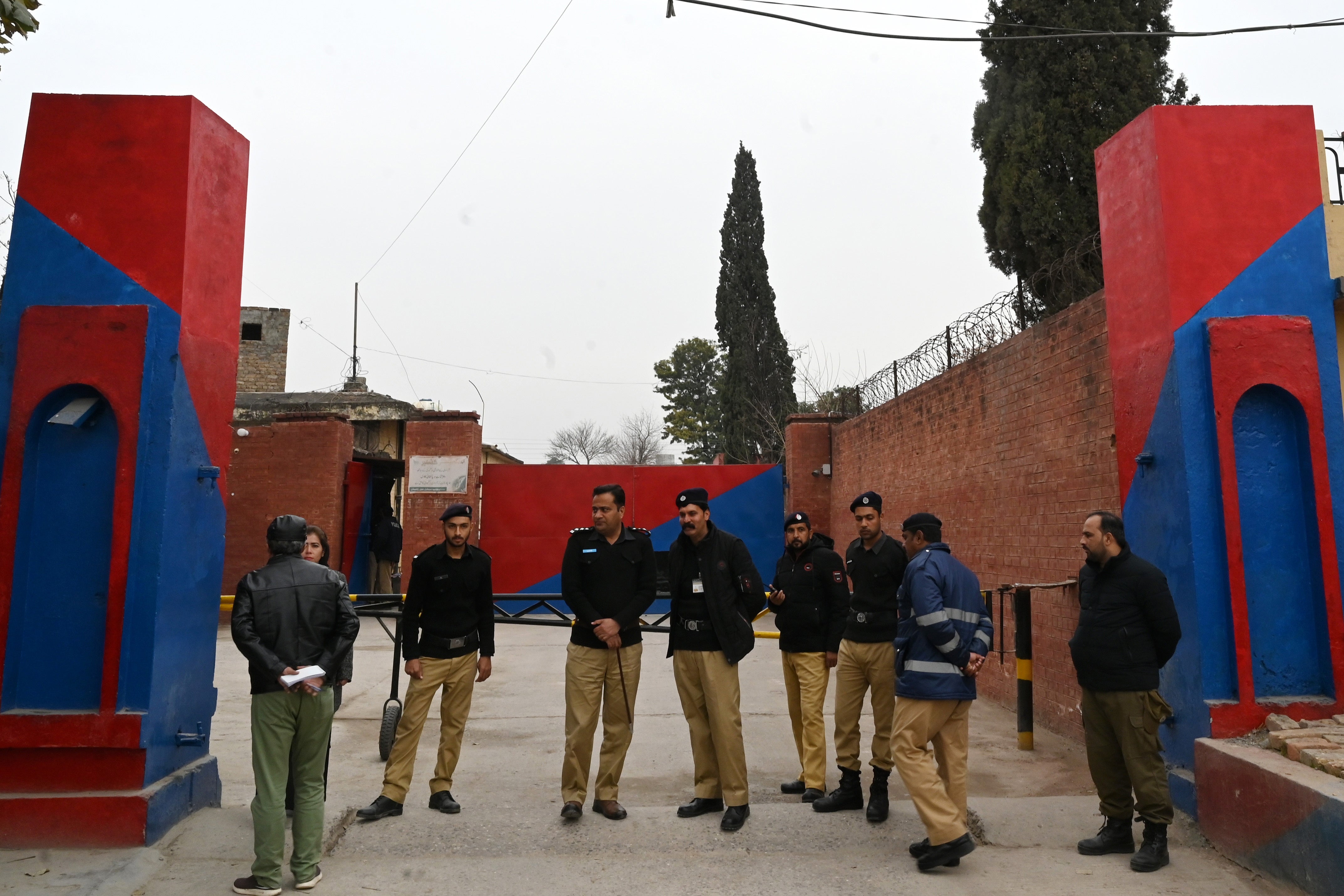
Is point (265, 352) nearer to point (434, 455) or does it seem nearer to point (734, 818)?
point (434, 455)

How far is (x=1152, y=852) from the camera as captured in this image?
4.21 meters

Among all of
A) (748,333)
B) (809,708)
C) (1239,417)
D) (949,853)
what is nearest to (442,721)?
(809,708)

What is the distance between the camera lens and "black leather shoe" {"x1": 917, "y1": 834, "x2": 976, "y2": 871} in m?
4.20

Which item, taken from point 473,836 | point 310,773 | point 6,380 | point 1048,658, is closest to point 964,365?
point 1048,658

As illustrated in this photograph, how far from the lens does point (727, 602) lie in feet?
16.7

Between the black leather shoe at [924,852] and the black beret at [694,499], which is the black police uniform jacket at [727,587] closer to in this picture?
the black beret at [694,499]

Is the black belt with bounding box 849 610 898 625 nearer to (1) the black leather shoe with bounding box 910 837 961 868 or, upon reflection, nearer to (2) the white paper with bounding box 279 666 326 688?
(1) the black leather shoe with bounding box 910 837 961 868

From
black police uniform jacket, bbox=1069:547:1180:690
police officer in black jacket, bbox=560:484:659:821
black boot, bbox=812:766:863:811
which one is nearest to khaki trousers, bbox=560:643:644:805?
police officer in black jacket, bbox=560:484:659:821

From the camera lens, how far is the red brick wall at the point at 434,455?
1439 centimetres

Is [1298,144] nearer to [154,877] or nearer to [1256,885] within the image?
[1256,885]

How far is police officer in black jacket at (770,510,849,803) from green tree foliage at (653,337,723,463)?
119 ft

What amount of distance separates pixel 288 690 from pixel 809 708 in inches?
115

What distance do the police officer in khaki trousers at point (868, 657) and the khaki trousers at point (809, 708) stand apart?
11 cm

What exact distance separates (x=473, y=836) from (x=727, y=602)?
1.81m
